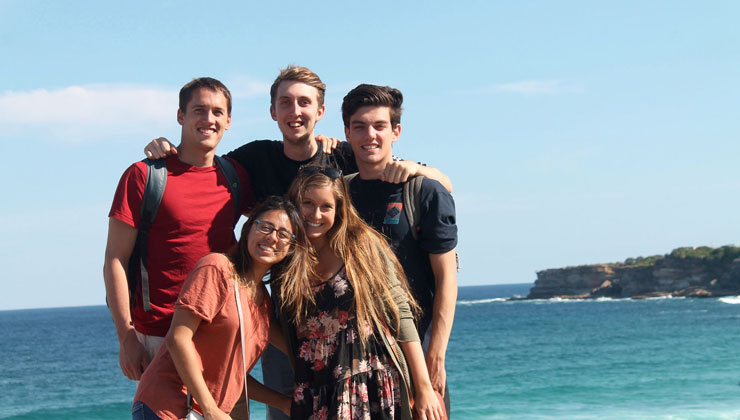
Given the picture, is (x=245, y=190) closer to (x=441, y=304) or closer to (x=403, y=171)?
(x=403, y=171)

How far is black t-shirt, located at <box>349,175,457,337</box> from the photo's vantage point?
13.6ft

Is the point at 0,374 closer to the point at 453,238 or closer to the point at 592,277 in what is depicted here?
the point at 453,238

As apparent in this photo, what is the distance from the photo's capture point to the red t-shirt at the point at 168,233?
4.16 m

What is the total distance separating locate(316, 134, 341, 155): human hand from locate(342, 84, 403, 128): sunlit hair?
574mm

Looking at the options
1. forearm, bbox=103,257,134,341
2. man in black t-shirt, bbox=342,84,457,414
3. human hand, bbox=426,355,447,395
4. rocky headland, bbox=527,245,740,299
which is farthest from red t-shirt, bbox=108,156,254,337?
rocky headland, bbox=527,245,740,299

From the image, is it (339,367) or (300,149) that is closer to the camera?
(339,367)

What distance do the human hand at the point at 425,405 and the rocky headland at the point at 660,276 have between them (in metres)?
80.3

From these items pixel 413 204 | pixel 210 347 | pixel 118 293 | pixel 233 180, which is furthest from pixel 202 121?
pixel 210 347

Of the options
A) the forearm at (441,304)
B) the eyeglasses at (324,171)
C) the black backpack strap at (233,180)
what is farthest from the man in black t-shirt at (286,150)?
the forearm at (441,304)

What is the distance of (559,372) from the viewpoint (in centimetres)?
3216

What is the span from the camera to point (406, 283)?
13.3 feet

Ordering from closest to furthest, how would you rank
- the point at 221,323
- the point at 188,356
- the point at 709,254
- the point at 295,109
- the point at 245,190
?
1. the point at 188,356
2. the point at 221,323
3. the point at 245,190
4. the point at 295,109
5. the point at 709,254

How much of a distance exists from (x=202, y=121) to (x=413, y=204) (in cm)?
131

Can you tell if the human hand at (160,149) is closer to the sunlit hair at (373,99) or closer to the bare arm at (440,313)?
the sunlit hair at (373,99)
